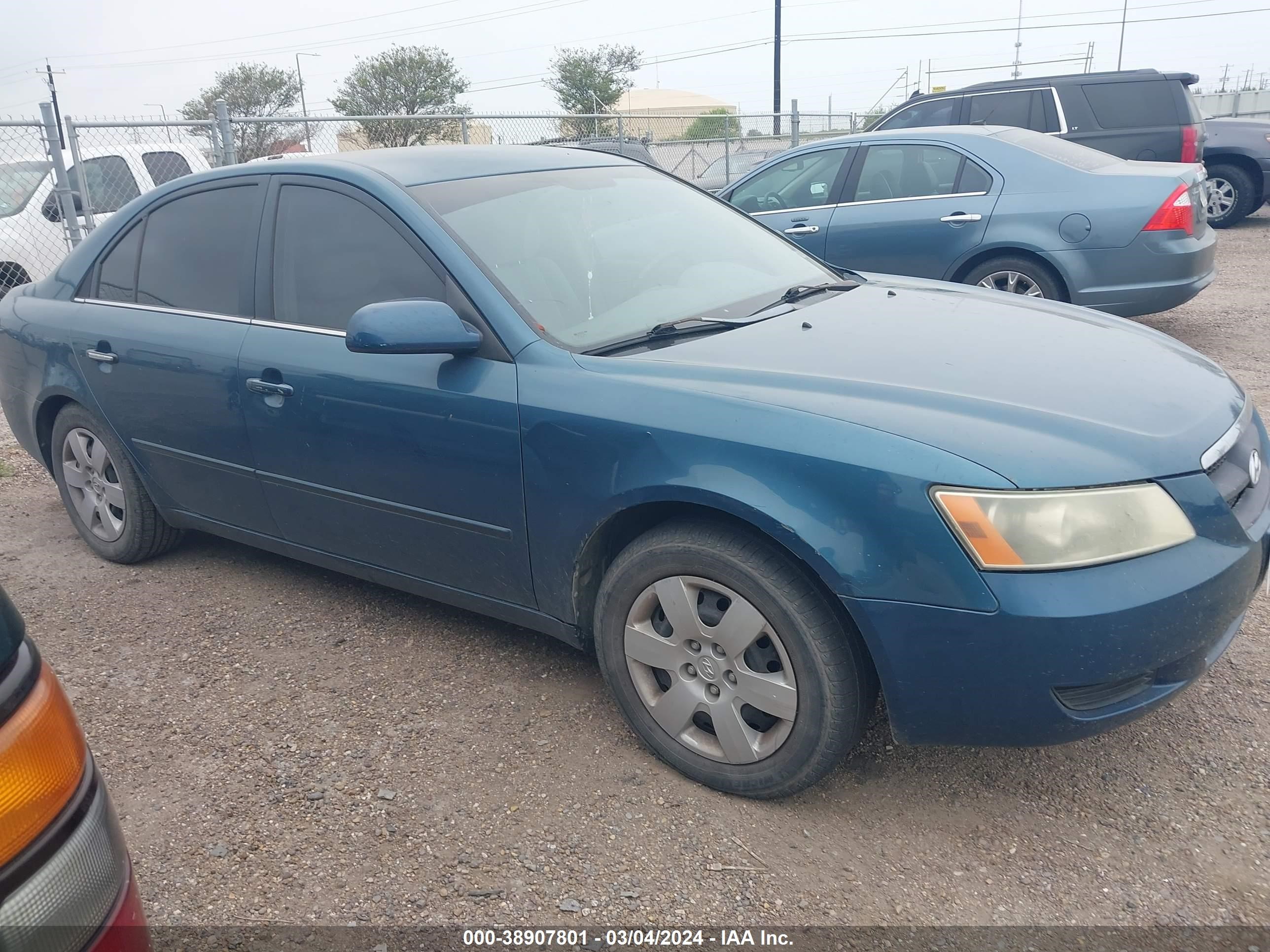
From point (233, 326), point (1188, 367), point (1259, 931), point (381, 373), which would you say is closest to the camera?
point (1259, 931)

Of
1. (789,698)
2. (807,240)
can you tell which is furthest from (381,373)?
(807,240)

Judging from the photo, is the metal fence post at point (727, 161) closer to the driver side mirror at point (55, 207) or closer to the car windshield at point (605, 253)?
the driver side mirror at point (55, 207)

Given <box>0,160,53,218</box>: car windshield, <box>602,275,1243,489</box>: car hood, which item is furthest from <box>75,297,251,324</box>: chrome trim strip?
<box>0,160,53,218</box>: car windshield

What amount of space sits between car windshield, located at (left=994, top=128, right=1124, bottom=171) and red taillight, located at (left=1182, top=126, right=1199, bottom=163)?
3.94 meters

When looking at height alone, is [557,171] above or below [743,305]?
above

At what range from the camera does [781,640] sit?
2383 mm

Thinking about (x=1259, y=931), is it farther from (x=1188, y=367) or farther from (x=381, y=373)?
(x=381, y=373)

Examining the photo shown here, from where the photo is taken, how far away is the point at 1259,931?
2.09 m

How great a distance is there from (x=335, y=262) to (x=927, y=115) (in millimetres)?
9458

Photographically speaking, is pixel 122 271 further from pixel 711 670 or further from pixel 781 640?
pixel 781 640

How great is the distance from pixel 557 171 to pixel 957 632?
2176mm

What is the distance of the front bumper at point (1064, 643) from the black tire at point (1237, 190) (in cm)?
1239

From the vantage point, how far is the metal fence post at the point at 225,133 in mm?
9398

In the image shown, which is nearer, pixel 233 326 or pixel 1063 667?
pixel 1063 667
